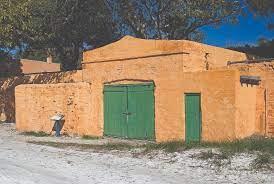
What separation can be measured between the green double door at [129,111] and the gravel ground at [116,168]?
3.61 meters

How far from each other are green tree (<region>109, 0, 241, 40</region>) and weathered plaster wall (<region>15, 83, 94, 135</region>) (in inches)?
413

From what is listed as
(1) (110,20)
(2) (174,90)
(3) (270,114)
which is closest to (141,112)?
(2) (174,90)

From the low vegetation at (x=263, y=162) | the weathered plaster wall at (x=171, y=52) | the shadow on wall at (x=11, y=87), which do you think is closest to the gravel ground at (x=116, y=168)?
the low vegetation at (x=263, y=162)

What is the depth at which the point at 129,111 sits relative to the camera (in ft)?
64.0

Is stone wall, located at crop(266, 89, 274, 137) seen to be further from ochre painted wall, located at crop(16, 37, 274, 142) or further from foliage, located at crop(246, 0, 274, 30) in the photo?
foliage, located at crop(246, 0, 274, 30)

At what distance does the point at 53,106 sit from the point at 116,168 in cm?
996

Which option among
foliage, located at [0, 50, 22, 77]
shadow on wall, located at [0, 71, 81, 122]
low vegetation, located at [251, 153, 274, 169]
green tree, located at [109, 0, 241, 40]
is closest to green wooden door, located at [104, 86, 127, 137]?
shadow on wall, located at [0, 71, 81, 122]

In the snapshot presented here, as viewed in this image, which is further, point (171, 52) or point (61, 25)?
point (61, 25)

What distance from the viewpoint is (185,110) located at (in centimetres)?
1753

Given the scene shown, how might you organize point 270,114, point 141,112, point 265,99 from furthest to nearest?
1. point 141,112
2. point 265,99
3. point 270,114

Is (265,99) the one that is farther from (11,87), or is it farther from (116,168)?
(11,87)

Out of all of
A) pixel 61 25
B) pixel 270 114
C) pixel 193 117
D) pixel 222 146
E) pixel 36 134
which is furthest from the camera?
pixel 61 25

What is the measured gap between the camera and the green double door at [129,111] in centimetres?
1883

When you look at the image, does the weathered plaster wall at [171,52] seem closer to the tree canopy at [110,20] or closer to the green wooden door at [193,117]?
the green wooden door at [193,117]
